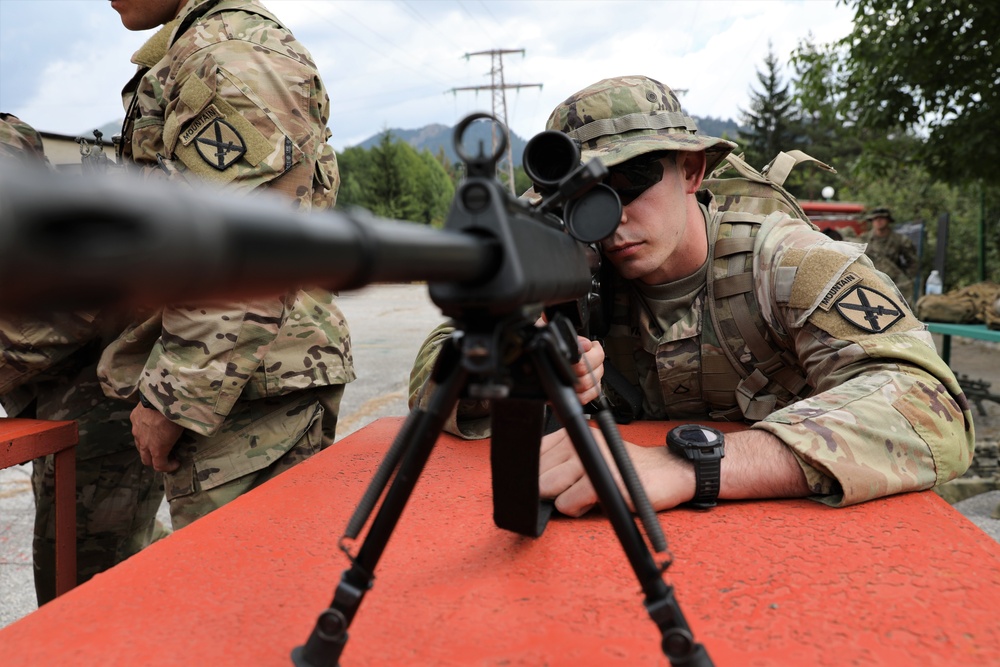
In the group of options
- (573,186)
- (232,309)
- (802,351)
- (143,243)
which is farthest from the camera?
(232,309)

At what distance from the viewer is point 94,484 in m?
2.63

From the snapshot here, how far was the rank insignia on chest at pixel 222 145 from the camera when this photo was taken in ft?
6.53

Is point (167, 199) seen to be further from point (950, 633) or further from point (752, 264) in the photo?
point (752, 264)

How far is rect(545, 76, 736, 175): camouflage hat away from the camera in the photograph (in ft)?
6.68

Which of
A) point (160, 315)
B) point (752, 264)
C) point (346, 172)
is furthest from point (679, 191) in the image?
point (346, 172)

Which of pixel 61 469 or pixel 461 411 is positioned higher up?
pixel 461 411

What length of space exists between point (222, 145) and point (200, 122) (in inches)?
3.8

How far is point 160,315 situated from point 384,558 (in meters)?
1.25

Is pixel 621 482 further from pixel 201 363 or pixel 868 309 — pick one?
pixel 201 363

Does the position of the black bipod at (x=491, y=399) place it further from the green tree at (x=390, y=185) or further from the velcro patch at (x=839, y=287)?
the green tree at (x=390, y=185)

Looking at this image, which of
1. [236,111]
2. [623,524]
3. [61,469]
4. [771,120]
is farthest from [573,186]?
[771,120]

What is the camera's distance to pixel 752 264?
6.84 ft

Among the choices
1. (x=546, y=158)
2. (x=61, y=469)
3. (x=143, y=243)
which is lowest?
(x=61, y=469)

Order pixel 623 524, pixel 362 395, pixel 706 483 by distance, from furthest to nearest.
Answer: pixel 362 395
pixel 706 483
pixel 623 524
